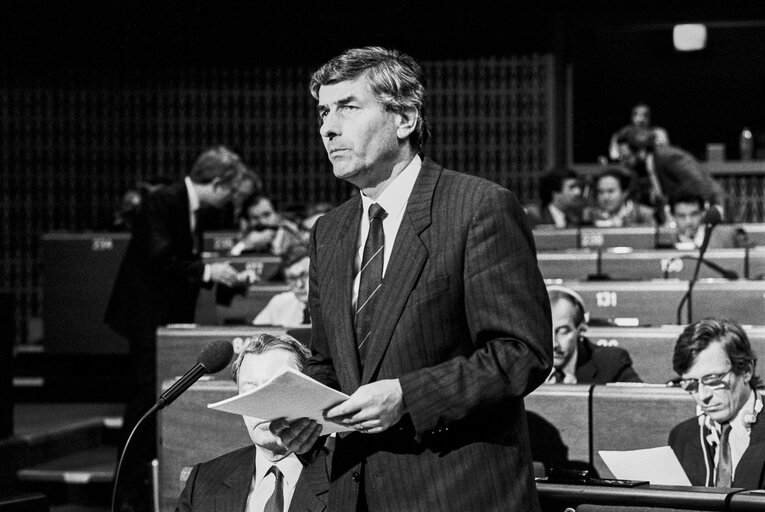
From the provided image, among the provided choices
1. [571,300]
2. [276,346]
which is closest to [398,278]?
[276,346]

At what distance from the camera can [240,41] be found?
1034cm

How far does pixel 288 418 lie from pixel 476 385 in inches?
12.2

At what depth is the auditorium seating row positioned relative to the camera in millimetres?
3398

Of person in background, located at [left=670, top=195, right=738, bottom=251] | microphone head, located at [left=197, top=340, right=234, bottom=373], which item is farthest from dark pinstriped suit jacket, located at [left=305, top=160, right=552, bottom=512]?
person in background, located at [left=670, top=195, right=738, bottom=251]

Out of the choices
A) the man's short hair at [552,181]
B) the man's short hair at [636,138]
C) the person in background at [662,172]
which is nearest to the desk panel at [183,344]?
the person in background at [662,172]

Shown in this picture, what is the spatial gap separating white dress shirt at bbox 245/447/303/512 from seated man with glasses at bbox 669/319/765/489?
1.13 metres

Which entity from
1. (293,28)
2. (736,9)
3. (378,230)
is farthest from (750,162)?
(378,230)

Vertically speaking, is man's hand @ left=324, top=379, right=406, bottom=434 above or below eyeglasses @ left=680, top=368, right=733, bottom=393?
above

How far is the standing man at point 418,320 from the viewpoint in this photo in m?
1.83

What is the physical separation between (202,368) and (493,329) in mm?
719

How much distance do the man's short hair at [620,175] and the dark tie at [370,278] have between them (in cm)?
709

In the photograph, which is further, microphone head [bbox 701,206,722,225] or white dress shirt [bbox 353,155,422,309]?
microphone head [bbox 701,206,722,225]

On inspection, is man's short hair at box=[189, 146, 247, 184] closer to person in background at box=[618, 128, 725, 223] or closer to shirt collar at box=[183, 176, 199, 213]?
shirt collar at box=[183, 176, 199, 213]

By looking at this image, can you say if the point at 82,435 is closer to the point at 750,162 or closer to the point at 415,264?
the point at 415,264
